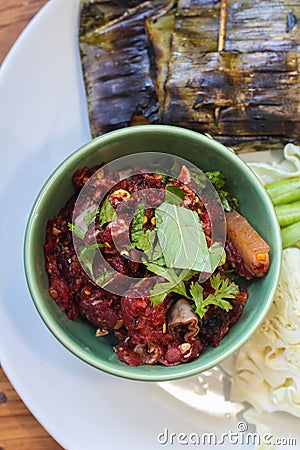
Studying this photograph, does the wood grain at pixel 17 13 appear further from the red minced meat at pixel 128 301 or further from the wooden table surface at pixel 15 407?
the red minced meat at pixel 128 301

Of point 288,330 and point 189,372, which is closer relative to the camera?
point 189,372

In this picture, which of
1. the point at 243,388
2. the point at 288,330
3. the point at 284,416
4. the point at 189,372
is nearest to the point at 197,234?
the point at 189,372

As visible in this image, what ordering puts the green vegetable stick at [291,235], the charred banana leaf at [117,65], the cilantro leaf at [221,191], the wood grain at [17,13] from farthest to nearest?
1. the wood grain at [17,13]
2. the charred banana leaf at [117,65]
3. the green vegetable stick at [291,235]
4. the cilantro leaf at [221,191]

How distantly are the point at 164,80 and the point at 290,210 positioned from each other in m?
0.80

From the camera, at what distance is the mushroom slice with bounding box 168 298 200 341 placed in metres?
1.92

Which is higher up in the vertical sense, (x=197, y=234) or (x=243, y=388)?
(x=197, y=234)

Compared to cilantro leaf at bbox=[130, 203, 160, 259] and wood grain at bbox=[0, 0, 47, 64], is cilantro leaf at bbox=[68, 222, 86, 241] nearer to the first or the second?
cilantro leaf at bbox=[130, 203, 160, 259]

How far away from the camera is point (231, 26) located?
242 cm

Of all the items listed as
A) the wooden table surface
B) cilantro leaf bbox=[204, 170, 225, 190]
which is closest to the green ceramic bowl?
cilantro leaf bbox=[204, 170, 225, 190]

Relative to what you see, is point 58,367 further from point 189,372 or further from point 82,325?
point 189,372

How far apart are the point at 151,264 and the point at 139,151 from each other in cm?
50

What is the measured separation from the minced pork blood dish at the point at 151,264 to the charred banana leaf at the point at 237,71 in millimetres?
472

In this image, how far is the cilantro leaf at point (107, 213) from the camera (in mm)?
1953

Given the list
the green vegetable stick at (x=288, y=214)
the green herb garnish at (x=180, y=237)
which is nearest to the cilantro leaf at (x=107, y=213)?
the green herb garnish at (x=180, y=237)
